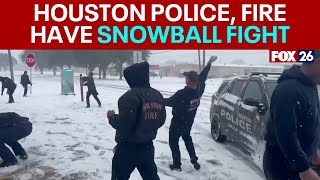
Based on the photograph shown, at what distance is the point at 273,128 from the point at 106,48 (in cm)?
5173

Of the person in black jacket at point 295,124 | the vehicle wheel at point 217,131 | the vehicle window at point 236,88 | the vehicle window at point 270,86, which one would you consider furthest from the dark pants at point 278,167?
the vehicle wheel at point 217,131

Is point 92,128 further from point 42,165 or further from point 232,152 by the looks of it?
point 232,152

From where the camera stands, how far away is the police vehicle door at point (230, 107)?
673cm

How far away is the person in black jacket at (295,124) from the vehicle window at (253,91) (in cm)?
335

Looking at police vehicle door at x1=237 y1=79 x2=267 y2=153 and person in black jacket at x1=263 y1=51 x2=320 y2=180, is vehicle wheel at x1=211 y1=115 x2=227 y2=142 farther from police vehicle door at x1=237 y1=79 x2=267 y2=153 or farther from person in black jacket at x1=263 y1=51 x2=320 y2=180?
person in black jacket at x1=263 y1=51 x2=320 y2=180

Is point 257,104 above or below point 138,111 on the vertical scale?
below

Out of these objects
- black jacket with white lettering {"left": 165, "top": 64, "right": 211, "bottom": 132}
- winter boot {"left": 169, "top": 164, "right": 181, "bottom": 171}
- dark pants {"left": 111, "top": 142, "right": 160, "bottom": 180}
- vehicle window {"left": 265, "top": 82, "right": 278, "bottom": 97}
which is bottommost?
winter boot {"left": 169, "top": 164, "right": 181, "bottom": 171}

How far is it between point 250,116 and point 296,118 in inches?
141

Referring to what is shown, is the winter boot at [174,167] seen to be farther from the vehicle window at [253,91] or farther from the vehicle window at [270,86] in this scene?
the vehicle window at [270,86]

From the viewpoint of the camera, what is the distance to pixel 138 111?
11.1 feet

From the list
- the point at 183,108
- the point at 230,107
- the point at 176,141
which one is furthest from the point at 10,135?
the point at 230,107

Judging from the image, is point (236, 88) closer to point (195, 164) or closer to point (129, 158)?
point (195, 164)

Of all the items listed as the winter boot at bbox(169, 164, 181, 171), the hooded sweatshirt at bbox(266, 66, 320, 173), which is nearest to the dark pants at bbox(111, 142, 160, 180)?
the hooded sweatshirt at bbox(266, 66, 320, 173)

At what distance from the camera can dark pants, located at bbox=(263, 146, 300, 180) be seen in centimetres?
264
